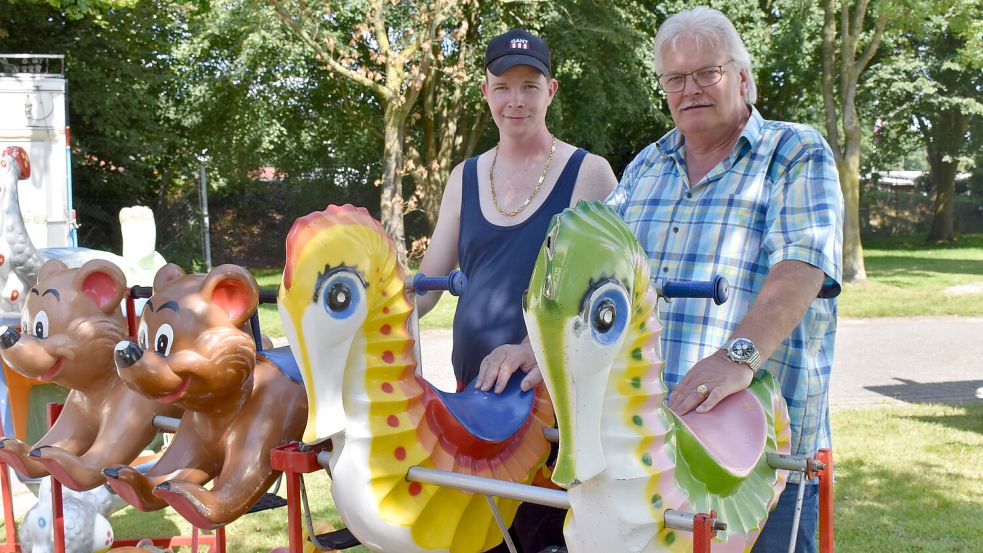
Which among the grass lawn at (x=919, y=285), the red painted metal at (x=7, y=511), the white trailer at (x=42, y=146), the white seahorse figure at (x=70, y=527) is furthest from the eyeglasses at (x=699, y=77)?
the grass lawn at (x=919, y=285)

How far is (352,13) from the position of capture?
527 inches

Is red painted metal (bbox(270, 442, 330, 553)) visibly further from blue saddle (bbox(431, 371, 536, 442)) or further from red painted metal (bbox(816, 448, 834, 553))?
red painted metal (bbox(816, 448, 834, 553))

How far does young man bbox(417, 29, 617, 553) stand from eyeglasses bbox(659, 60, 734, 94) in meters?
0.51

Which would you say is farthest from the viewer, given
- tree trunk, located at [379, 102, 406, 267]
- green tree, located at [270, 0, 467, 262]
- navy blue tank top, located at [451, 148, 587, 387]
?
tree trunk, located at [379, 102, 406, 267]

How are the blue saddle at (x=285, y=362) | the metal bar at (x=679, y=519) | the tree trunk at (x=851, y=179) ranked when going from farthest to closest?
the tree trunk at (x=851, y=179), the blue saddle at (x=285, y=362), the metal bar at (x=679, y=519)

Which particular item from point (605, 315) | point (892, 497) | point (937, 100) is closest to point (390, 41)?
point (892, 497)

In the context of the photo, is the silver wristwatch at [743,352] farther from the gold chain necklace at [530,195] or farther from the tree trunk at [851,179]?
the tree trunk at [851,179]

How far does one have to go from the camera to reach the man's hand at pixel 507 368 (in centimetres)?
214

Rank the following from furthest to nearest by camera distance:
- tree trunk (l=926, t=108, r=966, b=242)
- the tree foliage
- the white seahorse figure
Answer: tree trunk (l=926, t=108, r=966, b=242) < the tree foliage < the white seahorse figure

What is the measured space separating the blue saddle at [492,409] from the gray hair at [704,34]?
780 mm

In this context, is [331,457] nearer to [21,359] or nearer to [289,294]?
[289,294]

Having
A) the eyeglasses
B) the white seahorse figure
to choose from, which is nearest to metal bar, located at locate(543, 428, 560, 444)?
the eyeglasses

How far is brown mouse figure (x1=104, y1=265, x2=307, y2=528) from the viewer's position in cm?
207

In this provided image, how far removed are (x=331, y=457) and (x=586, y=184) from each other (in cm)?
102
